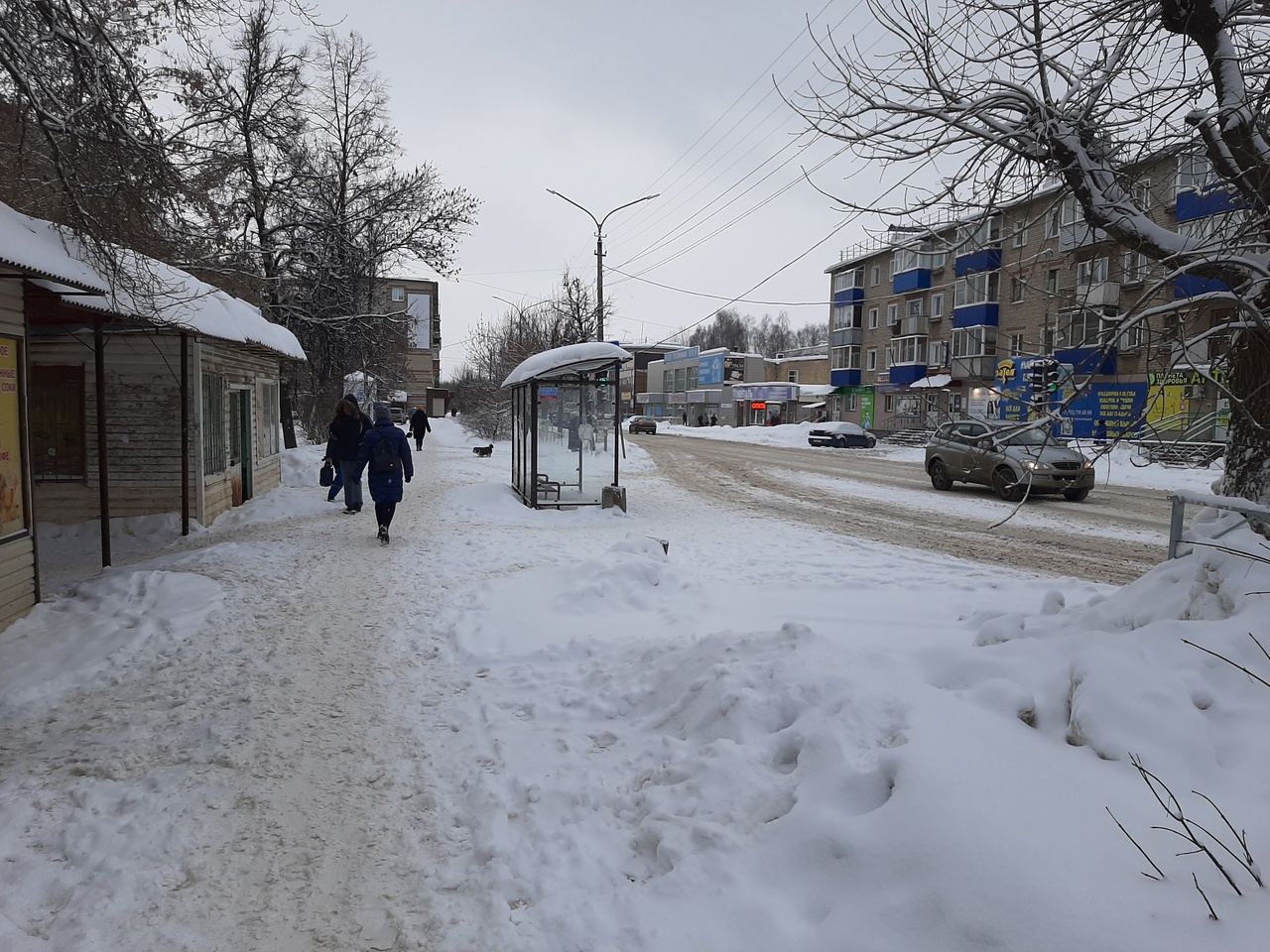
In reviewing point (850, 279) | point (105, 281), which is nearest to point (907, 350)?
point (850, 279)

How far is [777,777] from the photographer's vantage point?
11.5 ft

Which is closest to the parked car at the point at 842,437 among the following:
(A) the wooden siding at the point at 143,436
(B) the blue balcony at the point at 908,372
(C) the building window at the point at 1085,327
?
(B) the blue balcony at the point at 908,372

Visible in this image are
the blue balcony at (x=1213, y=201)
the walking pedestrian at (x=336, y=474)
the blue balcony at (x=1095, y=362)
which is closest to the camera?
the blue balcony at (x=1095, y=362)

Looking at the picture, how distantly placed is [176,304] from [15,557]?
2619mm

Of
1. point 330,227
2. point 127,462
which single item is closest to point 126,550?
point 127,462

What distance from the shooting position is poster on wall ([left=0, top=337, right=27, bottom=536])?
666 centimetres

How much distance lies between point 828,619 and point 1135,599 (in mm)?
2471

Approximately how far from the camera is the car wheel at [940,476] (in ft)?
60.3

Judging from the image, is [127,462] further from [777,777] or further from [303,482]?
[777,777]

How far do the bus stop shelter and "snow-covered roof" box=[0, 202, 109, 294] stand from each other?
7453mm

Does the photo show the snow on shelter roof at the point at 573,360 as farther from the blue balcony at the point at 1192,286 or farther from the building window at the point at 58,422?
the blue balcony at the point at 1192,286

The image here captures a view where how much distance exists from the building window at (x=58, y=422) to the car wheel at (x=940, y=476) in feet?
54.4

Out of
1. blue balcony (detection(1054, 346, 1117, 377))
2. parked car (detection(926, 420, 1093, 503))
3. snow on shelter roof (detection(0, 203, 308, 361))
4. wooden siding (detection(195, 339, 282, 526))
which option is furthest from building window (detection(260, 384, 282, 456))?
blue balcony (detection(1054, 346, 1117, 377))

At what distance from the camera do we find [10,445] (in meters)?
6.79
